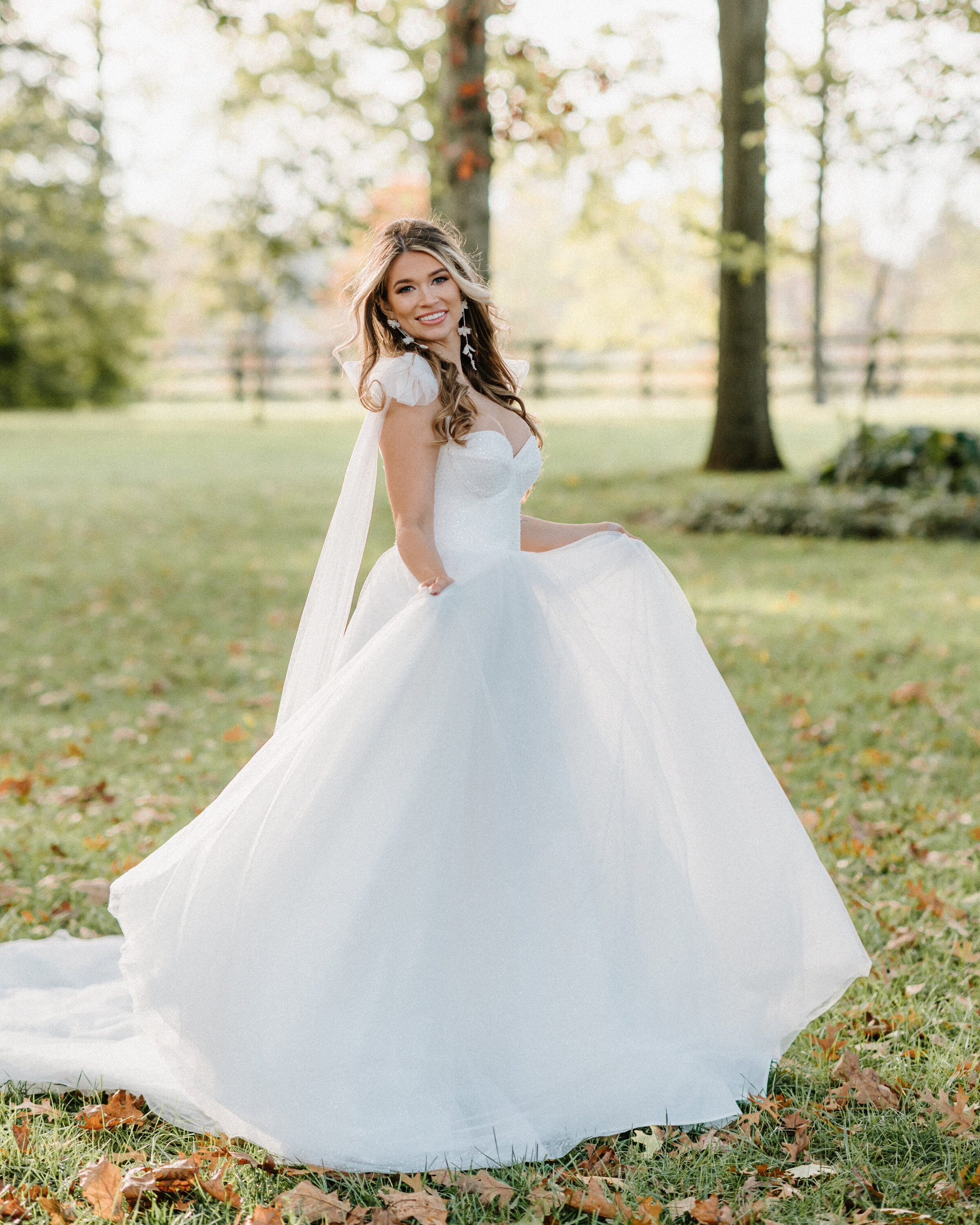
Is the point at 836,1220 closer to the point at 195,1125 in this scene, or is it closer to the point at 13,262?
the point at 195,1125

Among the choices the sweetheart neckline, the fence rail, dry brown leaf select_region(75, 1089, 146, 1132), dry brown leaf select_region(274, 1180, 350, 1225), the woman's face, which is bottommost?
dry brown leaf select_region(75, 1089, 146, 1132)

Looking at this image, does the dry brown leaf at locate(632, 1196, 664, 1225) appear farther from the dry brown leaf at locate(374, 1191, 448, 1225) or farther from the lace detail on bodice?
the lace detail on bodice

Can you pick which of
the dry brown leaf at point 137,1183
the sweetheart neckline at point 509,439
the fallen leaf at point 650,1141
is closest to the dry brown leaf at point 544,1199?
the fallen leaf at point 650,1141

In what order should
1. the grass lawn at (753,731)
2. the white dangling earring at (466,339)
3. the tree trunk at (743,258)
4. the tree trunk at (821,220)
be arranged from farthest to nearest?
the tree trunk at (743,258)
the tree trunk at (821,220)
the white dangling earring at (466,339)
the grass lawn at (753,731)

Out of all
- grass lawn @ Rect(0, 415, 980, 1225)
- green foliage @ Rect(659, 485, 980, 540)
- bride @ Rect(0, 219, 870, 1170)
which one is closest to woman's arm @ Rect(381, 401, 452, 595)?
bride @ Rect(0, 219, 870, 1170)

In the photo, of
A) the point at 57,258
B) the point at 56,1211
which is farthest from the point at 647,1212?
the point at 57,258

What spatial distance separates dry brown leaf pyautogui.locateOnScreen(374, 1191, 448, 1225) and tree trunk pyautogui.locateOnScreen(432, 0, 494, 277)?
26.1ft

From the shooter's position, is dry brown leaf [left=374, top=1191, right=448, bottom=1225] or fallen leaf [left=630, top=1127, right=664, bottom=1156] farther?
fallen leaf [left=630, top=1127, right=664, bottom=1156]

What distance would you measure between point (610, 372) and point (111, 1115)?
40623 mm

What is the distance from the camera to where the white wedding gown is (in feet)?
9.92

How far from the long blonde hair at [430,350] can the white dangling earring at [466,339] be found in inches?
0.6

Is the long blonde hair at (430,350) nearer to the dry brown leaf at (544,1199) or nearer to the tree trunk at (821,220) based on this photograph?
the dry brown leaf at (544,1199)

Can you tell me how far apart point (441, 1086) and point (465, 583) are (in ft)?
4.31

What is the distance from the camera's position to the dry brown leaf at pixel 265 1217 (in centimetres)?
276
